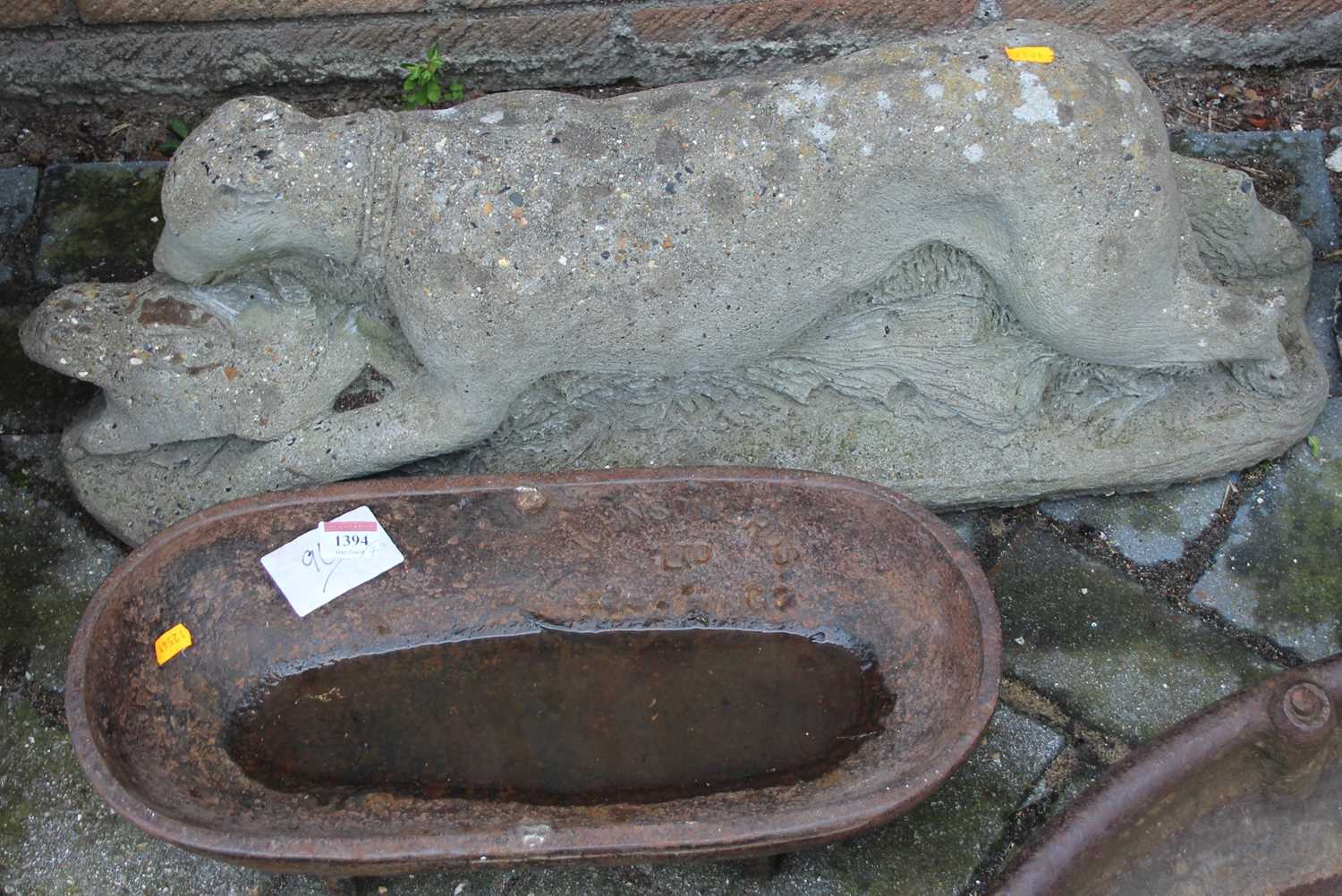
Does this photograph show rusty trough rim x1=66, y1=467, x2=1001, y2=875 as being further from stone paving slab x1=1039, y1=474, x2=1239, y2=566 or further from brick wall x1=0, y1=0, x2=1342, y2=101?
brick wall x1=0, y1=0, x2=1342, y2=101

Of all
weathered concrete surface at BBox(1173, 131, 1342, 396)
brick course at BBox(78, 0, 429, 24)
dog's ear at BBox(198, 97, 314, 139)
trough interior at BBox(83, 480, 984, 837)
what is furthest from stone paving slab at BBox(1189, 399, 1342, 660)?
brick course at BBox(78, 0, 429, 24)

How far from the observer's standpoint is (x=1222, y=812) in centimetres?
179

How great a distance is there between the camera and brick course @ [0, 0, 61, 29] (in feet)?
9.89

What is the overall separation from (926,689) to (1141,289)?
783mm

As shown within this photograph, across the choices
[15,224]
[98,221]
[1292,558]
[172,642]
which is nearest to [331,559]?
[172,642]

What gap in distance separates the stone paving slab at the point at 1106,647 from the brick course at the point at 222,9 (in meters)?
1.89

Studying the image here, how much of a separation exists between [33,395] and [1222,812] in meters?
2.45

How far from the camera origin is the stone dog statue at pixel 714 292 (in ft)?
7.11

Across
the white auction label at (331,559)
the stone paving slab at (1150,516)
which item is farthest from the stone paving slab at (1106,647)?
the white auction label at (331,559)

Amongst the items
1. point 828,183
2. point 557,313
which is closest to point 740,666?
point 557,313

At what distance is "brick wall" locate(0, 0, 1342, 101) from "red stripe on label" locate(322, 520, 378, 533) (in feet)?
4.32

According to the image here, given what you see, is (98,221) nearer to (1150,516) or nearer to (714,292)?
(714,292)

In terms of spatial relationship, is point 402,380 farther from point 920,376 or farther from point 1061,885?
point 1061,885

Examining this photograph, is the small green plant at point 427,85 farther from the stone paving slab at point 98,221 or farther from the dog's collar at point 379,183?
the dog's collar at point 379,183
